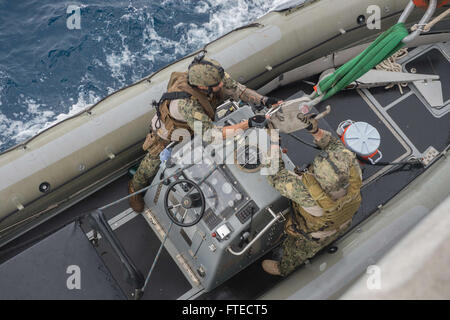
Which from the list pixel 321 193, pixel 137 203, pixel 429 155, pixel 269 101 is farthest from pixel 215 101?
pixel 429 155

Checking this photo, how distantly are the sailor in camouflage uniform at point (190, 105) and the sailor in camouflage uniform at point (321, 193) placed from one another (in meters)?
0.50

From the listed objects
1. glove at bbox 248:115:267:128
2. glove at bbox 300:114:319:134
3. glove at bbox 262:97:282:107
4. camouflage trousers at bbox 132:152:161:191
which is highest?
camouflage trousers at bbox 132:152:161:191

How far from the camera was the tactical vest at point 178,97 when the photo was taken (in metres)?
3.62

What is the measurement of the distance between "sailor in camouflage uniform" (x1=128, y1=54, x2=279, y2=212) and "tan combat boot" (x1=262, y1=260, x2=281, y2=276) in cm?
125

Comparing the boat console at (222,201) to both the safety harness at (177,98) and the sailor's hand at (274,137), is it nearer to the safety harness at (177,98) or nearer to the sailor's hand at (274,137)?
the sailor's hand at (274,137)

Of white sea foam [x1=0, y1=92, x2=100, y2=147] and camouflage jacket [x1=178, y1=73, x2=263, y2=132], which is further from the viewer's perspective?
white sea foam [x1=0, y1=92, x2=100, y2=147]

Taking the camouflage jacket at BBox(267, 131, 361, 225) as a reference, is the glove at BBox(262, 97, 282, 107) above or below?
above

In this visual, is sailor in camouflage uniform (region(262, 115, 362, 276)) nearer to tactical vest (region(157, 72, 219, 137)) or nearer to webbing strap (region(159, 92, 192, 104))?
tactical vest (region(157, 72, 219, 137))

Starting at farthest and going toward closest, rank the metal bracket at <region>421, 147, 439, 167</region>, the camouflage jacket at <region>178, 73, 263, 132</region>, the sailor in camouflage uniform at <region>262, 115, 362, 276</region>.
Result: 1. the metal bracket at <region>421, 147, 439, 167</region>
2. the camouflage jacket at <region>178, 73, 263, 132</region>
3. the sailor in camouflage uniform at <region>262, 115, 362, 276</region>

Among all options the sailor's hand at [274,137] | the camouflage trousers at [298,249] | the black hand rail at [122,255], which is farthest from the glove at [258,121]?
the black hand rail at [122,255]

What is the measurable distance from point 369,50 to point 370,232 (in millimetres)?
1592

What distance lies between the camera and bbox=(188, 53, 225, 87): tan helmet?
3508 millimetres

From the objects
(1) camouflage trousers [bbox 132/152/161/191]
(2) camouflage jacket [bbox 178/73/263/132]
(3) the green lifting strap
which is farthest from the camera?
(1) camouflage trousers [bbox 132/152/161/191]

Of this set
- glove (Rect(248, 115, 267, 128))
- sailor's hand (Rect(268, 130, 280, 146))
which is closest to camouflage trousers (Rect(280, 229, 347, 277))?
sailor's hand (Rect(268, 130, 280, 146))
